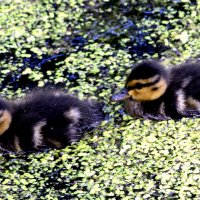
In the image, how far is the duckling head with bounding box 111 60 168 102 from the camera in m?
2.81

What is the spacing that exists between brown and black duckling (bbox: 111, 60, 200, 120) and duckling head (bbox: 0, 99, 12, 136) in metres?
0.47

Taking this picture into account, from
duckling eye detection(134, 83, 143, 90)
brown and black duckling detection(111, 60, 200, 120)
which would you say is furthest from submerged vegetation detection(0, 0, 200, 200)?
duckling eye detection(134, 83, 143, 90)

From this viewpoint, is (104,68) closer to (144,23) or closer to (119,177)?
Result: (144,23)

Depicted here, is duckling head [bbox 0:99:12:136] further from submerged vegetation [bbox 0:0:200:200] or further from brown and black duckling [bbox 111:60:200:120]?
brown and black duckling [bbox 111:60:200:120]

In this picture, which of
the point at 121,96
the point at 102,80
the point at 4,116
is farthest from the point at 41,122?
the point at 102,80

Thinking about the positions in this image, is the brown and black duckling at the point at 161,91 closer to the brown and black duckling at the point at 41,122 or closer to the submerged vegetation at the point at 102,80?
the submerged vegetation at the point at 102,80

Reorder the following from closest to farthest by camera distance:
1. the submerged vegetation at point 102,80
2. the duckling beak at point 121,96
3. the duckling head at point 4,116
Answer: the submerged vegetation at point 102,80 < the duckling head at point 4,116 < the duckling beak at point 121,96

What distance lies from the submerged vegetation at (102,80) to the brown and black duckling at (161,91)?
0.05 meters

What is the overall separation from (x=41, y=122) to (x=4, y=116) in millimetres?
153

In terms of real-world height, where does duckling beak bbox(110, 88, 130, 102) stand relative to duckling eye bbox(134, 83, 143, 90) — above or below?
below

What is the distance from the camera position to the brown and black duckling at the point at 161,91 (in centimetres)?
282

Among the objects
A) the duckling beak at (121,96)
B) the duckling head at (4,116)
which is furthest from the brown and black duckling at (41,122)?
the duckling beak at (121,96)

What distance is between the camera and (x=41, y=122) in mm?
2779

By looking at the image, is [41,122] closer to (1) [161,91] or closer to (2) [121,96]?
(2) [121,96]
